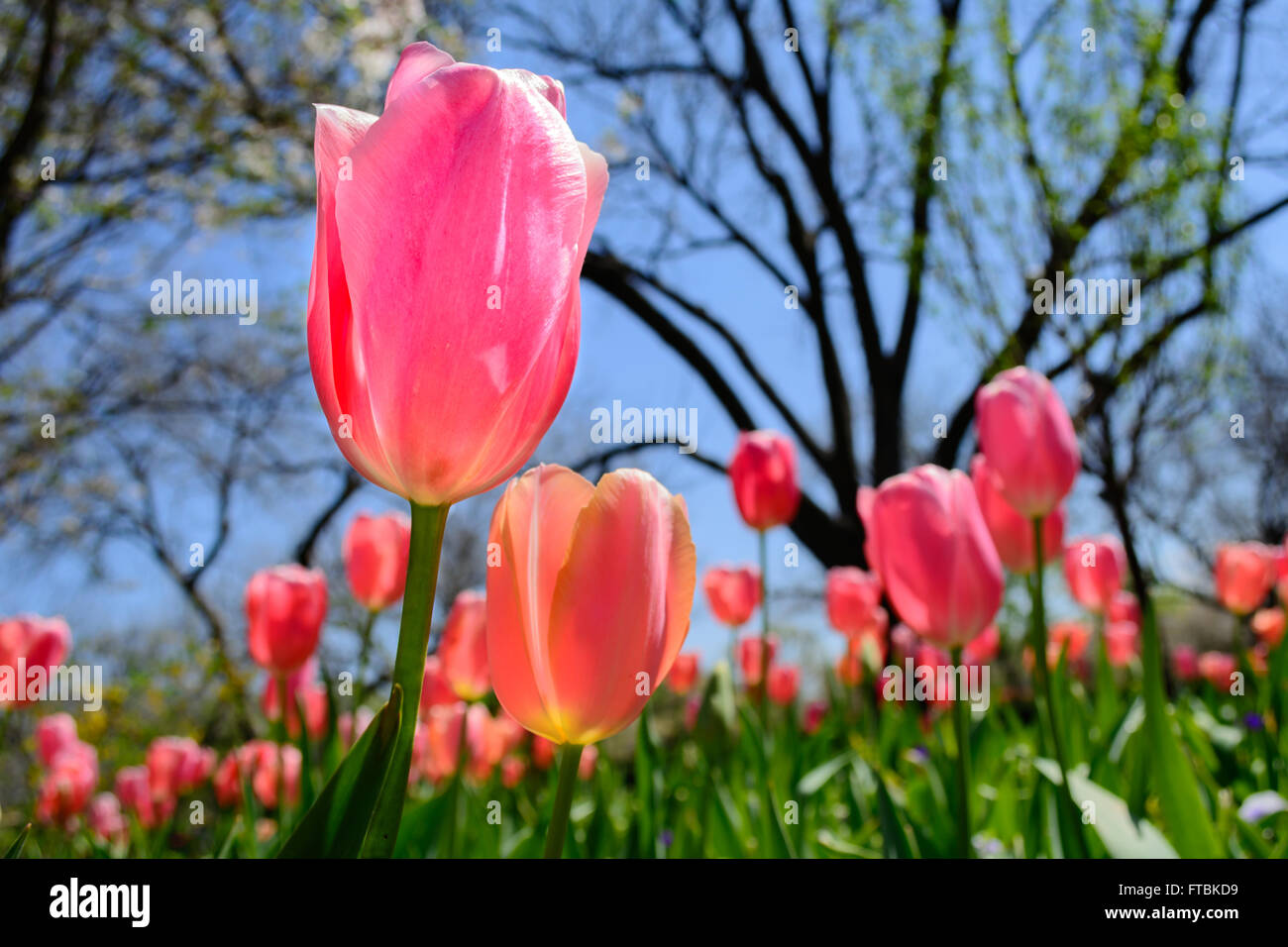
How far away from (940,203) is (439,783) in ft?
19.3

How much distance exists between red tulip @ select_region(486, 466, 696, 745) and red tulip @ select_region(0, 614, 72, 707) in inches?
64.5

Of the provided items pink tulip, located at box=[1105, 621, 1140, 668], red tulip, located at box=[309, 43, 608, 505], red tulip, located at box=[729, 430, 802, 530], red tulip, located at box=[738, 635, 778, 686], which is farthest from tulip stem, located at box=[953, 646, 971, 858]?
pink tulip, located at box=[1105, 621, 1140, 668]

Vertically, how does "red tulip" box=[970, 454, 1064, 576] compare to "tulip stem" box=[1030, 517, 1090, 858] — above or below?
above

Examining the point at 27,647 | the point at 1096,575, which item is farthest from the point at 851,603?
the point at 27,647

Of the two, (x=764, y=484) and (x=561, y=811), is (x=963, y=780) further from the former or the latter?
(x=764, y=484)

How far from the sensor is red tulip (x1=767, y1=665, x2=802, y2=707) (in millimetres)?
3439

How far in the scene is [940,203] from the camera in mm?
6824

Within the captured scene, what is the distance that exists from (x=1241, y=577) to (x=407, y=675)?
10.1 ft

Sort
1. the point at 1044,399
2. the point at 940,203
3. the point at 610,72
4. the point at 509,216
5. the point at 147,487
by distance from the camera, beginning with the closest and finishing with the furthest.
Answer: the point at 509,216, the point at 1044,399, the point at 940,203, the point at 610,72, the point at 147,487

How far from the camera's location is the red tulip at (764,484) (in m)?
2.24

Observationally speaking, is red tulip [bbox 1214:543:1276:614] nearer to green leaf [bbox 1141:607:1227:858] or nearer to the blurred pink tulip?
the blurred pink tulip
